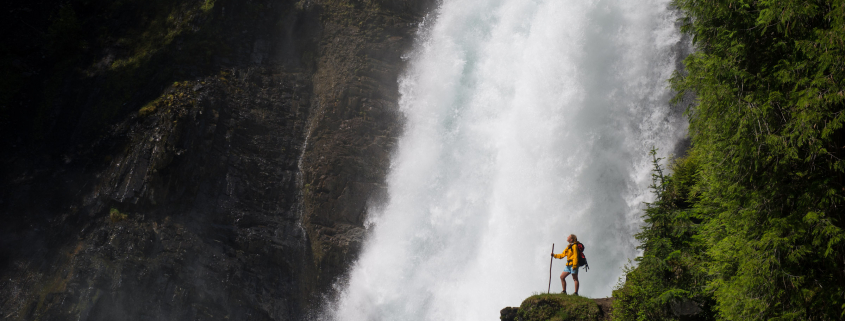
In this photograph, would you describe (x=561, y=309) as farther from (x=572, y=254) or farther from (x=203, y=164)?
(x=203, y=164)

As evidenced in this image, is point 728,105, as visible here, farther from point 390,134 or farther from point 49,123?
point 49,123

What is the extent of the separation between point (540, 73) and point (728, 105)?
1082 cm

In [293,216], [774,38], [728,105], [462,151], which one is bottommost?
[728,105]

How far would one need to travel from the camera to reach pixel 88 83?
66.2ft

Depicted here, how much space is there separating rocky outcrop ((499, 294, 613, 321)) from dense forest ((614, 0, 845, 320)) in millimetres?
2131

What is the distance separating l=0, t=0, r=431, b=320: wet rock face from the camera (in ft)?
56.7

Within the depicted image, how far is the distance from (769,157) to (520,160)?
10338 millimetres

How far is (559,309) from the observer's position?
10984 millimetres

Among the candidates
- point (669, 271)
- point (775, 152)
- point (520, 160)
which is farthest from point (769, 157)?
point (520, 160)

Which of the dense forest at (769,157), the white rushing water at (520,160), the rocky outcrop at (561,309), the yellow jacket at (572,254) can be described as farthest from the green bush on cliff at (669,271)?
the white rushing water at (520,160)

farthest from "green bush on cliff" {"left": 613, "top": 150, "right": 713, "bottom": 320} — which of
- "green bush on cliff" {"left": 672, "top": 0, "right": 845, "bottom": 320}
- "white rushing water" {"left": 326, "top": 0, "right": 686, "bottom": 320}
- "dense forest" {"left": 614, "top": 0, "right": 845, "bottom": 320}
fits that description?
"white rushing water" {"left": 326, "top": 0, "right": 686, "bottom": 320}

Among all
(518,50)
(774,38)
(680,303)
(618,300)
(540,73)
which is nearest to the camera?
(774,38)

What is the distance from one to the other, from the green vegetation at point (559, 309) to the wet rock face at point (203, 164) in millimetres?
8663

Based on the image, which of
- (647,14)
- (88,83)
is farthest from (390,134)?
(88,83)
